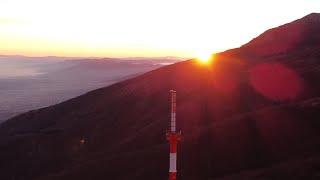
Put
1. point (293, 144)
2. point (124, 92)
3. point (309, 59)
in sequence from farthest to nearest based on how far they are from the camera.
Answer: point (124, 92) → point (309, 59) → point (293, 144)

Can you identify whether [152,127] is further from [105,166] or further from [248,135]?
[248,135]

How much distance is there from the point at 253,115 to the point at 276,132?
5865 millimetres

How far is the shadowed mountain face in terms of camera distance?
54.3m

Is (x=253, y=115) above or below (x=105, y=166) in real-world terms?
above

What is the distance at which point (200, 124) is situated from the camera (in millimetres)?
74312

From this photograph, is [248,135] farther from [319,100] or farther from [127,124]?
[127,124]

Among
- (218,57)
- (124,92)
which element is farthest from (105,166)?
(218,57)

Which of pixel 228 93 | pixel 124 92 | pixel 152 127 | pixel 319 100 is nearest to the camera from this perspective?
pixel 319 100

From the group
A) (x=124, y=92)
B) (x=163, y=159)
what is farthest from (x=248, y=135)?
(x=124, y=92)

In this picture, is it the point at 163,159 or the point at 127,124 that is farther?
the point at 127,124

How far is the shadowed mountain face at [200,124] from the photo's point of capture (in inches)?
2138

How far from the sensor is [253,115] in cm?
6306

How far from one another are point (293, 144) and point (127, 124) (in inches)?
1801

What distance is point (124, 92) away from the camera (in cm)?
12350
